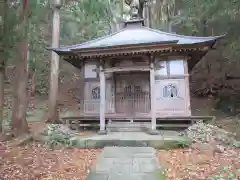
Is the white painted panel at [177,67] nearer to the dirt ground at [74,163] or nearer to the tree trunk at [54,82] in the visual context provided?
the dirt ground at [74,163]

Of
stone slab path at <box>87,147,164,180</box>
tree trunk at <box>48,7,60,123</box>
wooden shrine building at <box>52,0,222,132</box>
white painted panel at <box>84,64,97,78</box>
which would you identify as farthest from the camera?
tree trunk at <box>48,7,60,123</box>

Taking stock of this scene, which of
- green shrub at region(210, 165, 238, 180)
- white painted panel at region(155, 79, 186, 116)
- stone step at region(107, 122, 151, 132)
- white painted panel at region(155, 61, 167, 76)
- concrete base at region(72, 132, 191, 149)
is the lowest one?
green shrub at region(210, 165, 238, 180)

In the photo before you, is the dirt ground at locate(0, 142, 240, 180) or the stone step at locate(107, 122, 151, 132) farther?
the stone step at locate(107, 122, 151, 132)

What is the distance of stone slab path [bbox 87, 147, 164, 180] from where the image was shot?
16.5 feet

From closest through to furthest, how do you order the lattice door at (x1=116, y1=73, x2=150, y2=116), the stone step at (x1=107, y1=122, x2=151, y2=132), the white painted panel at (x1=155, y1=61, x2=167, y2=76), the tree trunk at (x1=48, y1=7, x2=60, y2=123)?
1. the stone step at (x1=107, y1=122, x2=151, y2=132)
2. the white painted panel at (x1=155, y1=61, x2=167, y2=76)
3. the lattice door at (x1=116, y1=73, x2=150, y2=116)
4. the tree trunk at (x1=48, y1=7, x2=60, y2=123)

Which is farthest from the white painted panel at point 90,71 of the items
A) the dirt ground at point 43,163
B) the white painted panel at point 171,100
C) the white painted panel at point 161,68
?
the dirt ground at point 43,163

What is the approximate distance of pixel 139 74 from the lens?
37.1 ft

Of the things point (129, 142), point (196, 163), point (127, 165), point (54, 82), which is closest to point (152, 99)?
point (129, 142)

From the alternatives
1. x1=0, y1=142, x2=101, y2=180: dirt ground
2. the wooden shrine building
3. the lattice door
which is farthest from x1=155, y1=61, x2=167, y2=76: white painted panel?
x1=0, y1=142, x2=101, y2=180: dirt ground

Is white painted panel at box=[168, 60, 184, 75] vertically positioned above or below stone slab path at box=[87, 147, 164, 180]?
above

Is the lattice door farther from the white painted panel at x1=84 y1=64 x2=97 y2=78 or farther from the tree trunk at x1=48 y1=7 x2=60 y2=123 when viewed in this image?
the tree trunk at x1=48 y1=7 x2=60 y2=123

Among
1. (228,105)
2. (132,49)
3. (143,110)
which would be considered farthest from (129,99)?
(228,105)

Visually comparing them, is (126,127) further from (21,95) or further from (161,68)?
(21,95)

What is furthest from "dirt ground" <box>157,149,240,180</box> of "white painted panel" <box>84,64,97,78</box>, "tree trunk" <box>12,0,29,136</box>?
"white painted panel" <box>84,64,97,78</box>
